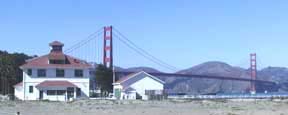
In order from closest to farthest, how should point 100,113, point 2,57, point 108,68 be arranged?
point 100,113 → point 108,68 → point 2,57

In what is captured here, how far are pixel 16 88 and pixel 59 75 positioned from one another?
23.2 feet

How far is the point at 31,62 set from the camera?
7838 centimetres

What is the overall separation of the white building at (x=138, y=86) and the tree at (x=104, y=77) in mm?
5300

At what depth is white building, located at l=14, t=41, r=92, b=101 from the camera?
76312 mm

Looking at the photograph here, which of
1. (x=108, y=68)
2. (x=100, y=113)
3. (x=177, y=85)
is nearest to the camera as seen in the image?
(x=100, y=113)

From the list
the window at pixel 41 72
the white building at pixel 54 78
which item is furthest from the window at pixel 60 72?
the window at pixel 41 72

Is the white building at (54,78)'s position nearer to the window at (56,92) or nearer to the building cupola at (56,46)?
the window at (56,92)

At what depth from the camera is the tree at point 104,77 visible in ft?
282

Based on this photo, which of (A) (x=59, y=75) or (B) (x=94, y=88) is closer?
(A) (x=59, y=75)

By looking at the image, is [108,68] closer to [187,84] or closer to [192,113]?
[192,113]

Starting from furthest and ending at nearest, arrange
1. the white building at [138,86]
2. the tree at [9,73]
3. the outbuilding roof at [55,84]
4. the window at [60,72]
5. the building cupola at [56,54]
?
the tree at [9,73], the building cupola at [56,54], the window at [60,72], the white building at [138,86], the outbuilding roof at [55,84]

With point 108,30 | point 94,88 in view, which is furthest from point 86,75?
point 108,30

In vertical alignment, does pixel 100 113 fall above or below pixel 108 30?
below

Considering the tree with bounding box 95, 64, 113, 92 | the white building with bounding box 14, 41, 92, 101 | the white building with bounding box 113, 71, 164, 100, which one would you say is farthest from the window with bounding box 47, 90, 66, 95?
the tree with bounding box 95, 64, 113, 92
